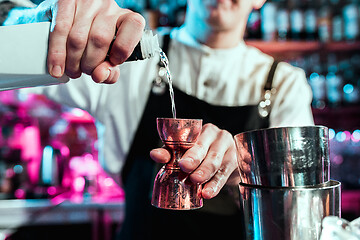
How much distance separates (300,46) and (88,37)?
7.63 feet

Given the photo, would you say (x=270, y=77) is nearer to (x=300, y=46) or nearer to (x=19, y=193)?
(x=300, y=46)

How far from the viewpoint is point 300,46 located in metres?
2.58

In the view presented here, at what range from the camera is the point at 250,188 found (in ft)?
1.69

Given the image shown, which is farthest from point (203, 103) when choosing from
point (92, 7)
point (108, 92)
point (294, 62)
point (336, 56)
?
point (336, 56)

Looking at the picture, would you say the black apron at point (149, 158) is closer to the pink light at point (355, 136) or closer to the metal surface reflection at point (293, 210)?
the metal surface reflection at point (293, 210)

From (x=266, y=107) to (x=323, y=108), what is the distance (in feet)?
4.49

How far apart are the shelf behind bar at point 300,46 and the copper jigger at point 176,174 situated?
208cm

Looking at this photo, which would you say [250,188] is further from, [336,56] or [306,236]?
[336,56]

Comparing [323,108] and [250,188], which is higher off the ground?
[323,108]

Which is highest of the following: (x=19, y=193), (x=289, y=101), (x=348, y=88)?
(x=348, y=88)

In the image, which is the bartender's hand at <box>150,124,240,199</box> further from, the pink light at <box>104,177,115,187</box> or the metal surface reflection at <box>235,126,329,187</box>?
the pink light at <box>104,177,115,187</box>

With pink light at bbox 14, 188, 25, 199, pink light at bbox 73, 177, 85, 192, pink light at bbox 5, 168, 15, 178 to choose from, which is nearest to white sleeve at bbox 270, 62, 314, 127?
pink light at bbox 73, 177, 85, 192

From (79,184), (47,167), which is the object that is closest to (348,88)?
(79,184)

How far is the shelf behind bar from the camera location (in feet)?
8.31
